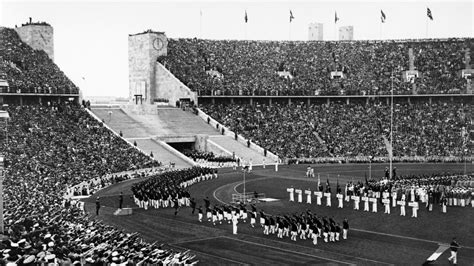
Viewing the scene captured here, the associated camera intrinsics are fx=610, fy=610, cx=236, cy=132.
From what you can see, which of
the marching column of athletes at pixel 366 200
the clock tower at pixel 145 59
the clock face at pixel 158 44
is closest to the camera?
the marching column of athletes at pixel 366 200

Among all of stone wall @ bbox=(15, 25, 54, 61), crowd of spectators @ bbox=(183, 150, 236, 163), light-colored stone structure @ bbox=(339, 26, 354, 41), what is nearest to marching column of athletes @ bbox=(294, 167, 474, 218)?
crowd of spectators @ bbox=(183, 150, 236, 163)

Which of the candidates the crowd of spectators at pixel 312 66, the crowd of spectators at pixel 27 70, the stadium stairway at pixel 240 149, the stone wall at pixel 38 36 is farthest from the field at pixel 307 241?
the crowd of spectators at pixel 312 66

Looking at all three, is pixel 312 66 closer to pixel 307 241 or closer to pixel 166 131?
pixel 166 131

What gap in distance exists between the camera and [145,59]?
7875 cm

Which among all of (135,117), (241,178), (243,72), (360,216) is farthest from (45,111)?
(360,216)

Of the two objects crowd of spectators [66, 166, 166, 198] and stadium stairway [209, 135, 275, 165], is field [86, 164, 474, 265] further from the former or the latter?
stadium stairway [209, 135, 275, 165]

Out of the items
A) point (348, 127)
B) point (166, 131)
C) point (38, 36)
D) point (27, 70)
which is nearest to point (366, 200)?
point (166, 131)

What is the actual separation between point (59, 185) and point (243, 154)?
83.9 feet

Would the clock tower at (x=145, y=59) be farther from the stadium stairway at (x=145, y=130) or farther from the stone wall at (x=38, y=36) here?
the stone wall at (x=38, y=36)

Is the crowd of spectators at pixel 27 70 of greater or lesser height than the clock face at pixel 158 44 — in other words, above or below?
below

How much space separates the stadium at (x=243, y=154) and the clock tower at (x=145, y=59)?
0.20 m

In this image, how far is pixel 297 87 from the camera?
7762 centimetres

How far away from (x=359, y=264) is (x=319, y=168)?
35.5 metres

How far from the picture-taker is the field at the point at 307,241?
21.3m
